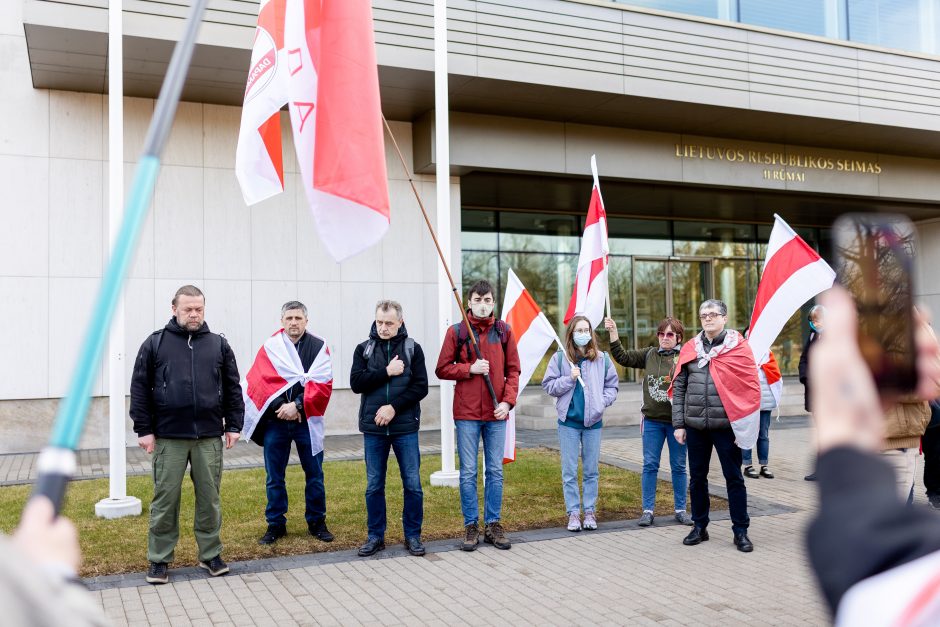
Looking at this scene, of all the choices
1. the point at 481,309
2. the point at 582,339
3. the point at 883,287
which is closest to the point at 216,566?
the point at 481,309

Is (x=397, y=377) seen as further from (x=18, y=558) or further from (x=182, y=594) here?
(x=18, y=558)

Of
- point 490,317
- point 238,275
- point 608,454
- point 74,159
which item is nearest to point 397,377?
point 490,317

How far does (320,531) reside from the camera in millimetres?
6973

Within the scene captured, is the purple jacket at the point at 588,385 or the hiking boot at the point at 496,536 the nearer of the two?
the hiking boot at the point at 496,536

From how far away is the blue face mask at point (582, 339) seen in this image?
7.60 metres

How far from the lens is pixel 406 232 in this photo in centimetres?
1421

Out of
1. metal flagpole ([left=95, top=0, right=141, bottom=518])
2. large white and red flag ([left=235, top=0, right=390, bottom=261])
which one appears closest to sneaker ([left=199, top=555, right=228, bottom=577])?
metal flagpole ([left=95, top=0, right=141, bottom=518])

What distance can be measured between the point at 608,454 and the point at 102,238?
850cm

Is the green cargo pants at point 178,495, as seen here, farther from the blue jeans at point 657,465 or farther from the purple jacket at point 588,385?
the blue jeans at point 657,465

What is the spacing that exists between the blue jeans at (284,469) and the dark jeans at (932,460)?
596 centimetres

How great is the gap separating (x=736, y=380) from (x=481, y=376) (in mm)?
2157

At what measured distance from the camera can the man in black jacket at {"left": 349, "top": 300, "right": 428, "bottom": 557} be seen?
656 centimetres

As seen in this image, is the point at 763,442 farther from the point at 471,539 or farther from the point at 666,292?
the point at 666,292

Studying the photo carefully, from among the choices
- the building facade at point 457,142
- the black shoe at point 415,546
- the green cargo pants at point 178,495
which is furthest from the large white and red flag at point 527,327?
the building facade at point 457,142
